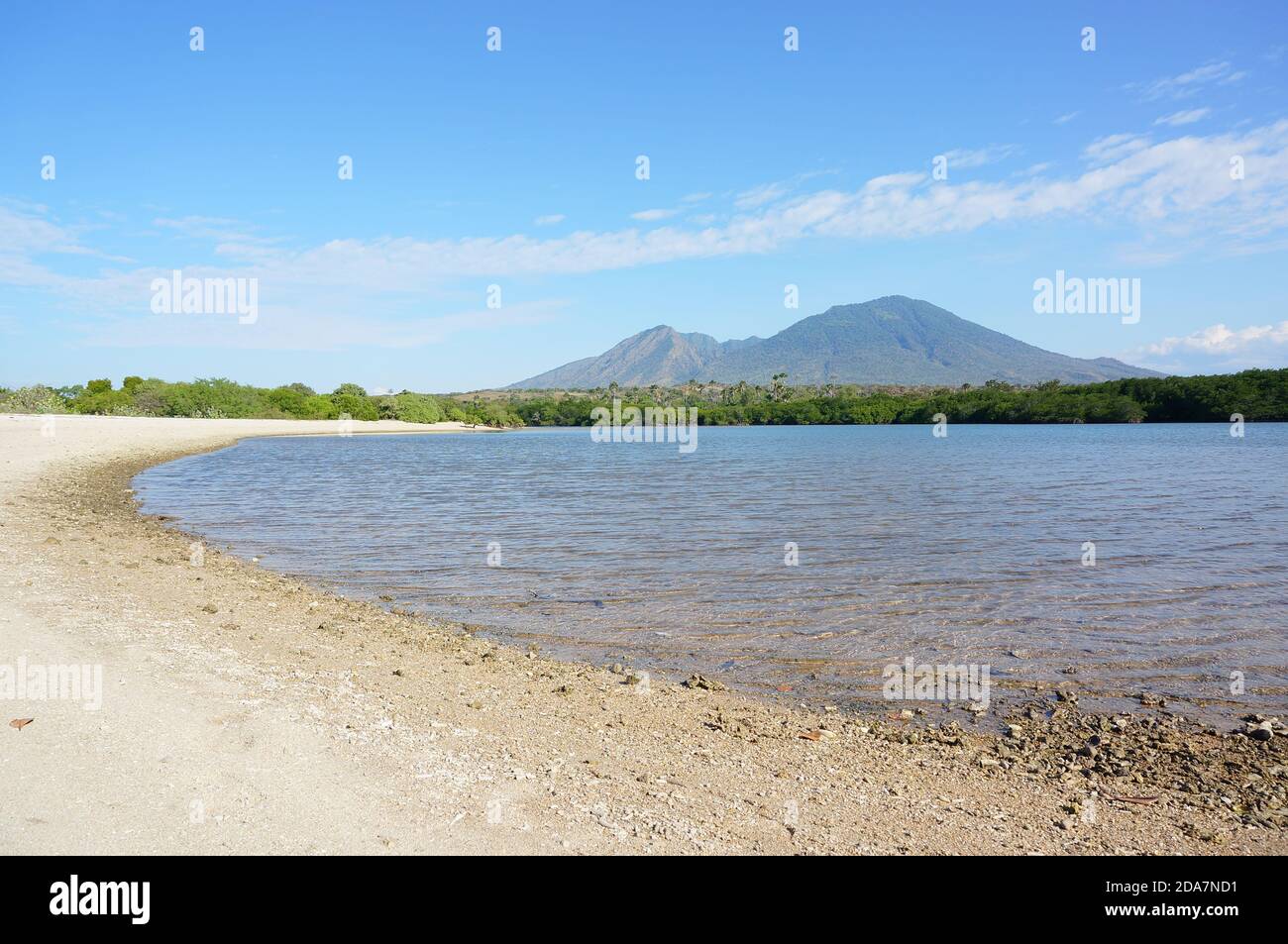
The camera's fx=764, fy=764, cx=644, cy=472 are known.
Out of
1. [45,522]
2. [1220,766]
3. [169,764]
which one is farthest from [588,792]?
[45,522]

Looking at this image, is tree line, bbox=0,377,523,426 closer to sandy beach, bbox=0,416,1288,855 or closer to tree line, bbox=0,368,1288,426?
tree line, bbox=0,368,1288,426

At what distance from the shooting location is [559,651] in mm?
8852

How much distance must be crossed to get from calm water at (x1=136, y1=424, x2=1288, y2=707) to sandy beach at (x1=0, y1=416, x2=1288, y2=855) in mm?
1322

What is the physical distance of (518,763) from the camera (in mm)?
5281

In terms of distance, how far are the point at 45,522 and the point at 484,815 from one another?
52.2 ft

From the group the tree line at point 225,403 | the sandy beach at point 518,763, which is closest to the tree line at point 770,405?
the tree line at point 225,403

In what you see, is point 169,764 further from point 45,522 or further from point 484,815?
point 45,522

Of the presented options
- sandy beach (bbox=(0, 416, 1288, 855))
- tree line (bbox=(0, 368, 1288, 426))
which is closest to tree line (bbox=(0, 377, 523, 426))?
tree line (bbox=(0, 368, 1288, 426))

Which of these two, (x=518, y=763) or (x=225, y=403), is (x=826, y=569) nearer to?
(x=518, y=763)

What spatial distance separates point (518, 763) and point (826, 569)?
29.7ft

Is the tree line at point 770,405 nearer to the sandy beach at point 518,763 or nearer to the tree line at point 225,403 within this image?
the tree line at point 225,403

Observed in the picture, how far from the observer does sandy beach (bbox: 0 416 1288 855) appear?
4203 mm

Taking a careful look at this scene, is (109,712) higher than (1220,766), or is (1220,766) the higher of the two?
(109,712)

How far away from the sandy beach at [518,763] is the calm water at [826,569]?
1.32 metres
